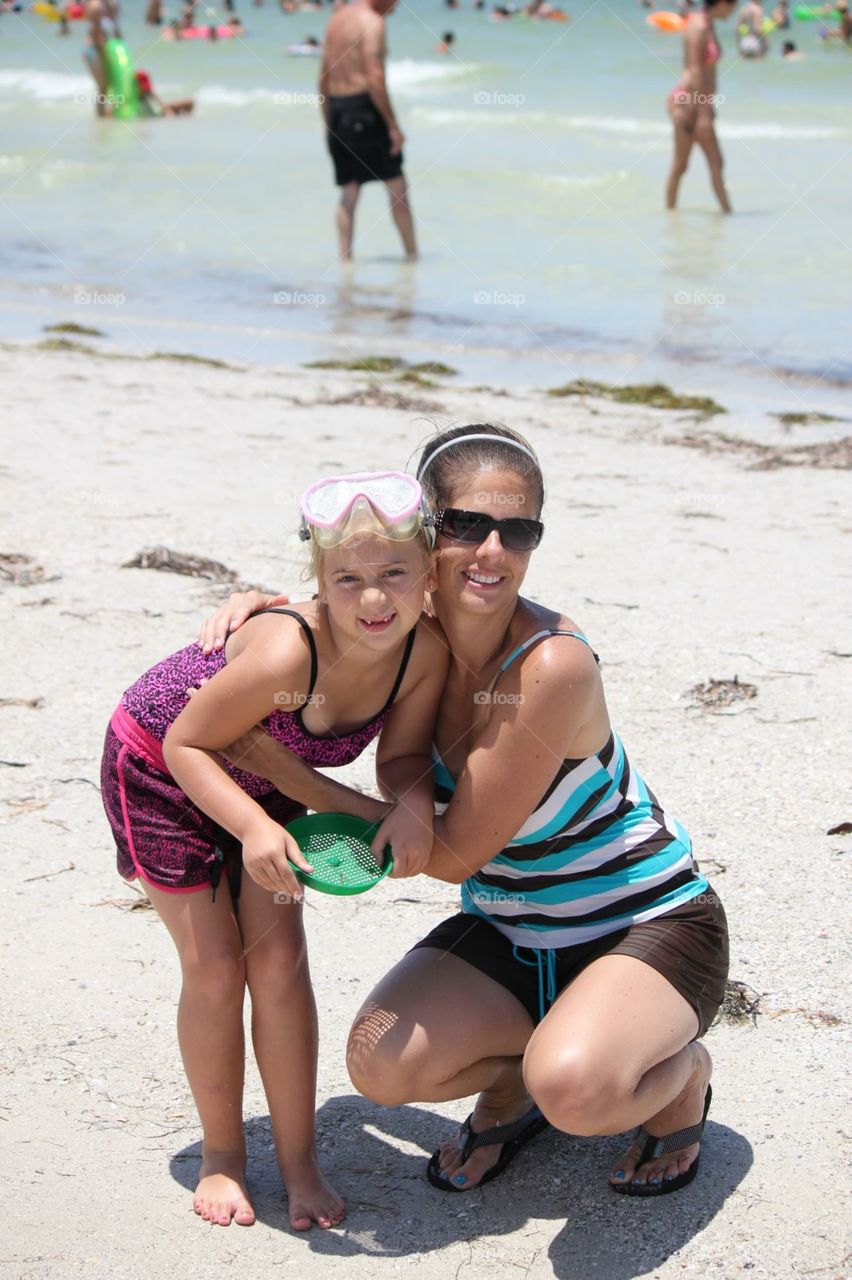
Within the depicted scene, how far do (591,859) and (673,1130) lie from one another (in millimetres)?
497

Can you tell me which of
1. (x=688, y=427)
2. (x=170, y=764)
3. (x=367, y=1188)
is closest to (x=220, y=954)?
(x=170, y=764)

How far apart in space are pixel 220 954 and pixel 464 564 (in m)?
0.80

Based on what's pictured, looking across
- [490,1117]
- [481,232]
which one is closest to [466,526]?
[490,1117]

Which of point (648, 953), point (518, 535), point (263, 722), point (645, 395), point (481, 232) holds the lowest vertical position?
point (481, 232)

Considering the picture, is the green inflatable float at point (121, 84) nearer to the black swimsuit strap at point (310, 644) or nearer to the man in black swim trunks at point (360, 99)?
the man in black swim trunks at point (360, 99)

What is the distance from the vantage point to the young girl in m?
2.39

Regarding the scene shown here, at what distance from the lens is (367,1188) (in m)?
2.56

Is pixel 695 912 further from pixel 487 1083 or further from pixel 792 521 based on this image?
pixel 792 521

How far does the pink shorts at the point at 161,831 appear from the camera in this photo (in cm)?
252

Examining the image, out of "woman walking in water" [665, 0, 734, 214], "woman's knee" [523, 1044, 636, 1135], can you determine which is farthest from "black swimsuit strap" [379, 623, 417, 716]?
"woman walking in water" [665, 0, 734, 214]

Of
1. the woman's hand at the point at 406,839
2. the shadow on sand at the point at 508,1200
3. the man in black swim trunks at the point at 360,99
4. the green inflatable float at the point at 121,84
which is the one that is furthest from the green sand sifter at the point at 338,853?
the green inflatable float at the point at 121,84

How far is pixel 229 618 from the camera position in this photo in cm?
Result: 265

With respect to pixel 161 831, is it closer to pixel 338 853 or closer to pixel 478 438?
pixel 338 853

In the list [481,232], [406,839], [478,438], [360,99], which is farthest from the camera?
[481,232]
